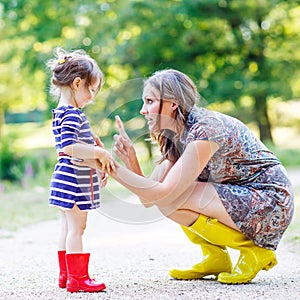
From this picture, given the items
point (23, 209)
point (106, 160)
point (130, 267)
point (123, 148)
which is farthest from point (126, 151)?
point (23, 209)

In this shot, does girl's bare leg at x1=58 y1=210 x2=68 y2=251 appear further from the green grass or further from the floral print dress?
the green grass

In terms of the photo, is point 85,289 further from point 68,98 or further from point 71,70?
point 71,70

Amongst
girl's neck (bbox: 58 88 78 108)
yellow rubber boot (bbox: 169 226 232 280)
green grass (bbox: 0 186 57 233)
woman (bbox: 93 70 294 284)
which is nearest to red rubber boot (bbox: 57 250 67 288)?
woman (bbox: 93 70 294 284)

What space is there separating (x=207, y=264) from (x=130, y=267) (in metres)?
0.68

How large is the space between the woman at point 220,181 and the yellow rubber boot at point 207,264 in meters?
0.14

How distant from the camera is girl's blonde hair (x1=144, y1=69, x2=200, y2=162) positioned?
3381mm

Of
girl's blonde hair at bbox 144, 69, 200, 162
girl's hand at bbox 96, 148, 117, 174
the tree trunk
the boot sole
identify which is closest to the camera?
girl's hand at bbox 96, 148, 117, 174

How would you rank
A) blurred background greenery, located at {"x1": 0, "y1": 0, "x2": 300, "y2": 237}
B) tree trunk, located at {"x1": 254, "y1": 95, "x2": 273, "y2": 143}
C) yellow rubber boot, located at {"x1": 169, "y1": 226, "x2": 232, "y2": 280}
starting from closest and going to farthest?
yellow rubber boot, located at {"x1": 169, "y1": 226, "x2": 232, "y2": 280} → blurred background greenery, located at {"x1": 0, "y1": 0, "x2": 300, "y2": 237} → tree trunk, located at {"x1": 254, "y1": 95, "x2": 273, "y2": 143}

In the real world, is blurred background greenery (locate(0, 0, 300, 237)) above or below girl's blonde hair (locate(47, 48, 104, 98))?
above

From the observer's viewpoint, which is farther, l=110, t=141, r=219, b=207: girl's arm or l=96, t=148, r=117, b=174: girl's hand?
l=110, t=141, r=219, b=207: girl's arm

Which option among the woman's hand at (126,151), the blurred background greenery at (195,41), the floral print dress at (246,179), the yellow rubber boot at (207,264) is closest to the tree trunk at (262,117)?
the blurred background greenery at (195,41)

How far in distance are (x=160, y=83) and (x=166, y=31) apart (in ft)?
41.4

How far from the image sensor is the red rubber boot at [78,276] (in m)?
3.17

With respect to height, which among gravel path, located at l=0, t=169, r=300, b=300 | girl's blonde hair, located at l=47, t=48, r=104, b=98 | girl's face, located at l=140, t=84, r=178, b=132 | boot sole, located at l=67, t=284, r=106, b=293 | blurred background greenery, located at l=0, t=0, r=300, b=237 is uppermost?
blurred background greenery, located at l=0, t=0, r=300, b=237
